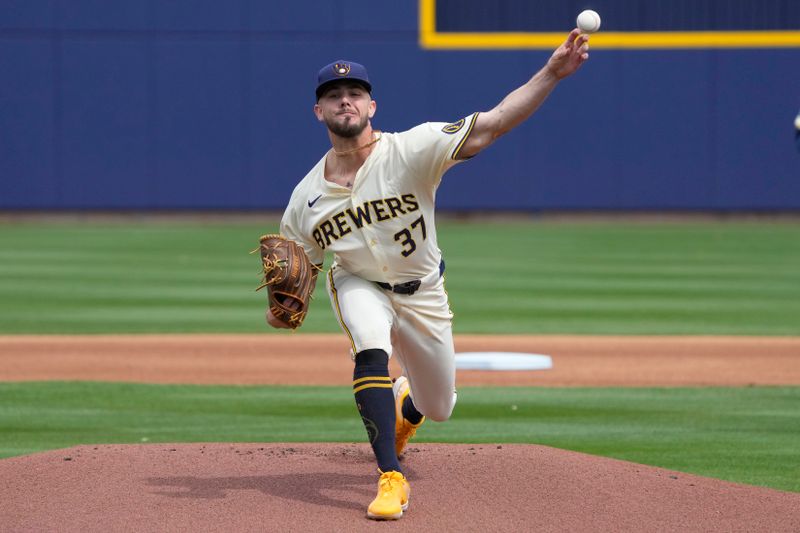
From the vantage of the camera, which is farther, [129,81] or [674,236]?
[129,81]

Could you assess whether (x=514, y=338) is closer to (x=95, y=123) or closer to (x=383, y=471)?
(x=383, y=471)

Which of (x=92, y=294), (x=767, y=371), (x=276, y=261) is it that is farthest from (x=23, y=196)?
(x=276, y=261)

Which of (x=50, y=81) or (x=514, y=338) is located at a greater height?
(x=50, y=81)

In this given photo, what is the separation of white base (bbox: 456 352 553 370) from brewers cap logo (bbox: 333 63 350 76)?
4569 mm

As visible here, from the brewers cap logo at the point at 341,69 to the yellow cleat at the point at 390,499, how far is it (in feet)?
5.14

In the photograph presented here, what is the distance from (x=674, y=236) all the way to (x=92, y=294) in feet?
36.5

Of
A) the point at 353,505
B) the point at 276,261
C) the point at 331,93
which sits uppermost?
the point at 331,93

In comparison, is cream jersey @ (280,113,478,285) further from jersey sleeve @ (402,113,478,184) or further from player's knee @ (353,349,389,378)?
player's knee @ (353,349,389,378)

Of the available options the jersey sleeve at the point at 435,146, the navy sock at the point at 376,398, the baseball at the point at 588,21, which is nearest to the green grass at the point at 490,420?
the navy sock at the point at 376,398

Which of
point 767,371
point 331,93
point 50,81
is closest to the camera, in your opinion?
point 331,93

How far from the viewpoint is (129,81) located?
2500 centimetres

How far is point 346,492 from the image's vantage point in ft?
17.7

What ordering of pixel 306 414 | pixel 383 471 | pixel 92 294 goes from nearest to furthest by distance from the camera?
1. pixel 383 471
2. pixel 306 414
3. pixel 92 294

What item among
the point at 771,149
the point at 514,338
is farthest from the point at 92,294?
the point at 771,149
